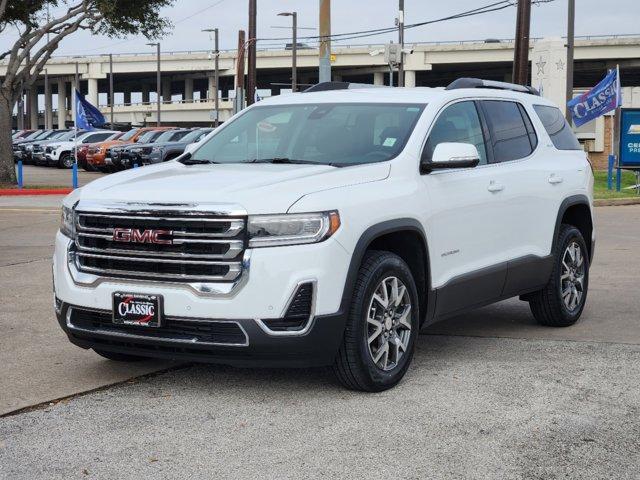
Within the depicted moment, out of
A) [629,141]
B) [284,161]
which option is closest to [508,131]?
[284,161]

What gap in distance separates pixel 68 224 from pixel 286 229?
1483 mm

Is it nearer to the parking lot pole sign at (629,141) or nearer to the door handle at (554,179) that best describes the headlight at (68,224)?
the door handle at (554,179)

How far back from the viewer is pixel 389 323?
6199 millimetres

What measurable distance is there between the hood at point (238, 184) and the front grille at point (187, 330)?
0.64 m

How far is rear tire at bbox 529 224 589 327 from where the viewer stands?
8.19 meters

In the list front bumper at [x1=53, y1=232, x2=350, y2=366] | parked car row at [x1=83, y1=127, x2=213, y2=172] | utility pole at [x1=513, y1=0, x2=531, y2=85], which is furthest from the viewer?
parked car row at [x1=83, y1=127, x2=213, y2=172]

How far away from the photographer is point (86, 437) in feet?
17.3

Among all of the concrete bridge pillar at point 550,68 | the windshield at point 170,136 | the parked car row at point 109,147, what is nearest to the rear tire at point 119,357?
the parked car row at point 109,147

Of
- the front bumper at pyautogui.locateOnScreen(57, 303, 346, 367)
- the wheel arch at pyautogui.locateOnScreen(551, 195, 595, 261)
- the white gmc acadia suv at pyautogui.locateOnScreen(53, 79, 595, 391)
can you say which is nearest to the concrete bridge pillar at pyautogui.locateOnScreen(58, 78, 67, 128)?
the wheel arch at pyautogui.locateOnScreen(551, 195, 595, 261)

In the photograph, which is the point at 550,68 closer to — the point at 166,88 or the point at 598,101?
the point at 598,101

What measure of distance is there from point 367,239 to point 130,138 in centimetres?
3648

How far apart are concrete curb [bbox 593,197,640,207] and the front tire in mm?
17891

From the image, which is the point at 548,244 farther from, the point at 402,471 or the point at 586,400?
the point at 402,471

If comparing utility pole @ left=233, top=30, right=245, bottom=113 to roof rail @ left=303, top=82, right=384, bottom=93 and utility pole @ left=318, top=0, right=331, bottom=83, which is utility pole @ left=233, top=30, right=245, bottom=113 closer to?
utility pole @ left=318, top=0, right=331, bottom=83
